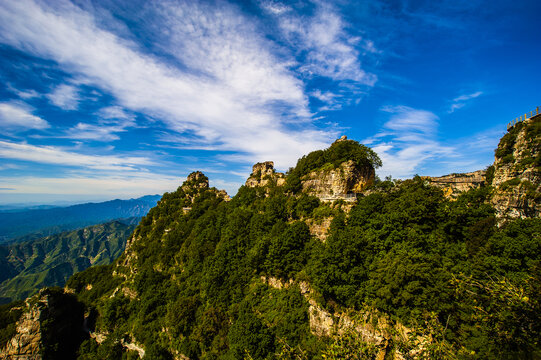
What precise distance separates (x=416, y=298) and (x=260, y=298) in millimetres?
22083

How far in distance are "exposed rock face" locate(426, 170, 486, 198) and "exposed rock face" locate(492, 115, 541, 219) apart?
17.8 feet

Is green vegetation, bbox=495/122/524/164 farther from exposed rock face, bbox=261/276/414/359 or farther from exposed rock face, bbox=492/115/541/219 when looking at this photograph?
exposed rock face, bbox=261/276/414/359

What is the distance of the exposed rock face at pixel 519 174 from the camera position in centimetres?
2514

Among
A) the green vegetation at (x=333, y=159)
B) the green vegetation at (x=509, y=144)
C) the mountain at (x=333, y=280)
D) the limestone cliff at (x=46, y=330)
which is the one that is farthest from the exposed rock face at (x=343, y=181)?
the limestone cliff at (x=46, y=330)

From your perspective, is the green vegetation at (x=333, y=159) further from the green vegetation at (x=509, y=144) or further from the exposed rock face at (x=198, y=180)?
the exposed rock face at (x=198, y=180)

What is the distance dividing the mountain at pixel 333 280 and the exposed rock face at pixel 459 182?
266 mm

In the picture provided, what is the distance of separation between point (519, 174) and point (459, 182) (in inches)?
447

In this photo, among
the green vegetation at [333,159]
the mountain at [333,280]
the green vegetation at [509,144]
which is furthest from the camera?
the green vegetation at [333,159]

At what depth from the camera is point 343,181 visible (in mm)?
36094

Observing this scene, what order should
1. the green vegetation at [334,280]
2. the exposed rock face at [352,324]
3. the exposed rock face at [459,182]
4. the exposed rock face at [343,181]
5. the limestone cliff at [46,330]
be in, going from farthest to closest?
1. the limestone cliff at [46,330]
2. the exposed rock face at [343,181]
3. the exposed rock face at [459,182]
4. the exposed rock face at [352,324]
5. the green vegetation at [334,280]

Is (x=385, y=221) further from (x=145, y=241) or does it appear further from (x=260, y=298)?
(x=145, y=241)

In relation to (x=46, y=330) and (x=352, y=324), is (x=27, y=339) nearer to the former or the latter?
(x=46, y=330)

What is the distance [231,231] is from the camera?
43312mm

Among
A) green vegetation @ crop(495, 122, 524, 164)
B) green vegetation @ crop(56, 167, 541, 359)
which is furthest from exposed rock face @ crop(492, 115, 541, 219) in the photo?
green vegetation @ crop(56, 167, 541, 359)
